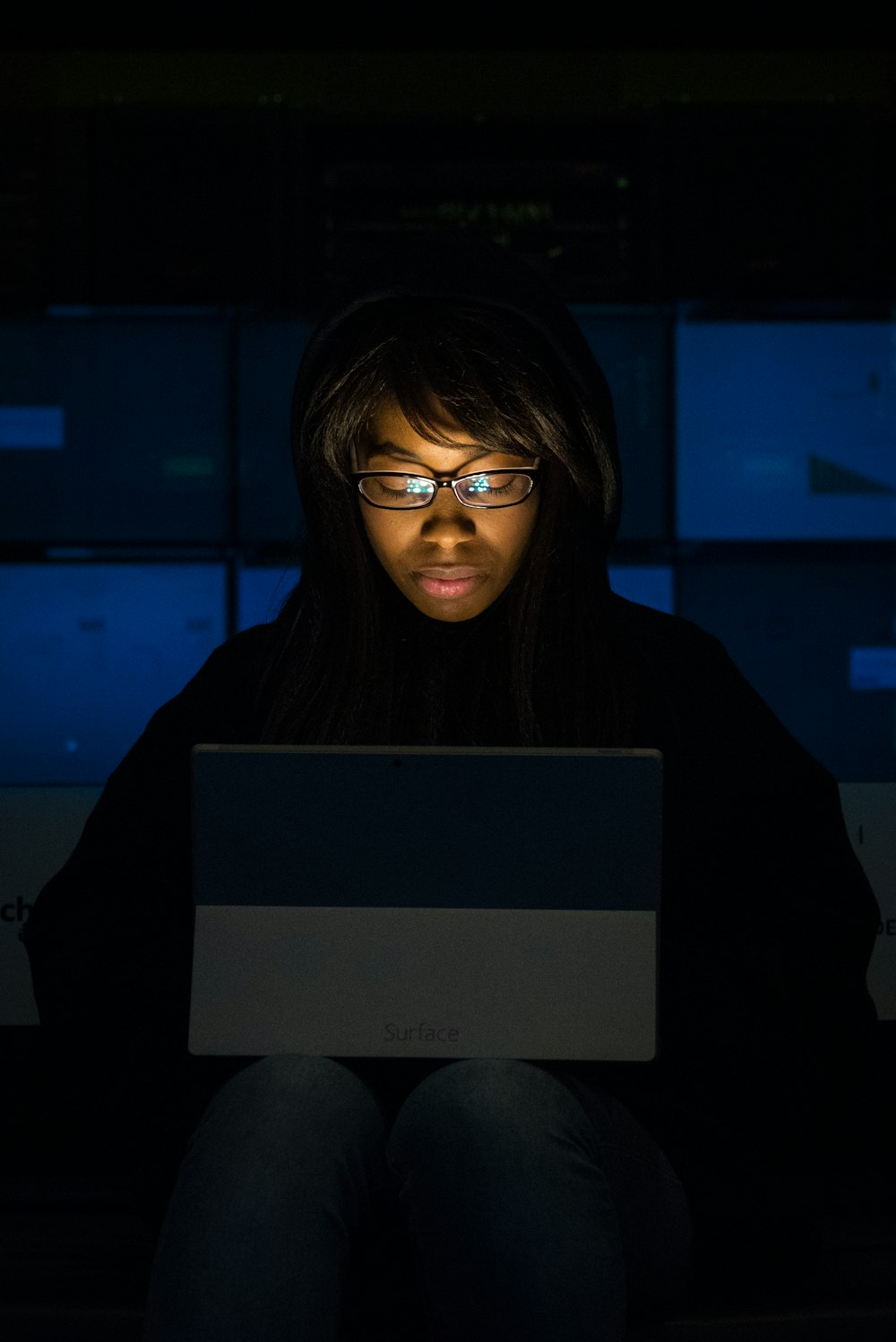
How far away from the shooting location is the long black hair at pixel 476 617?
123 centimetres

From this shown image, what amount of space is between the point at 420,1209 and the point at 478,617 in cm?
58

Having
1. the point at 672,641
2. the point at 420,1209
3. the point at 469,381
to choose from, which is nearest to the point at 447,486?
the point at 469,381

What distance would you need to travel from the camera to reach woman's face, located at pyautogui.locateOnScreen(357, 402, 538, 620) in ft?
3.95

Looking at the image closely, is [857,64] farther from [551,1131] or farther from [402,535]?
[551,1131]

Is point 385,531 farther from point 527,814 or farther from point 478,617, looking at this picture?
point 527,814

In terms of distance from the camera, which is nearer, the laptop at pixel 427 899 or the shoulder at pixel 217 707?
the laptop at pixel 427 899

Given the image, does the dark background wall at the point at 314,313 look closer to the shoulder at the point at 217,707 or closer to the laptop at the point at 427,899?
the shoulder at the point at 217,707

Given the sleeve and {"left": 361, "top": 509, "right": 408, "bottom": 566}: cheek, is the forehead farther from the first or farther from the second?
the sleeve

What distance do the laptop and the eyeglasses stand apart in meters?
0.34

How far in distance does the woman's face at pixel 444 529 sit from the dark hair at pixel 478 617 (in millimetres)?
17

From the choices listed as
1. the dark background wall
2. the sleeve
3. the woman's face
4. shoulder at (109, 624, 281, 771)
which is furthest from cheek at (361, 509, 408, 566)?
the dark background wall

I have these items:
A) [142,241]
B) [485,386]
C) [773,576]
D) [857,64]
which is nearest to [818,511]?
[773,576]

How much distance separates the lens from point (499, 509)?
123 cm

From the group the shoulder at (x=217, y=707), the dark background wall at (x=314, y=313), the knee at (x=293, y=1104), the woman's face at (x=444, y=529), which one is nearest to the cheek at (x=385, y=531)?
the woman's face at (x=444, y=529)
